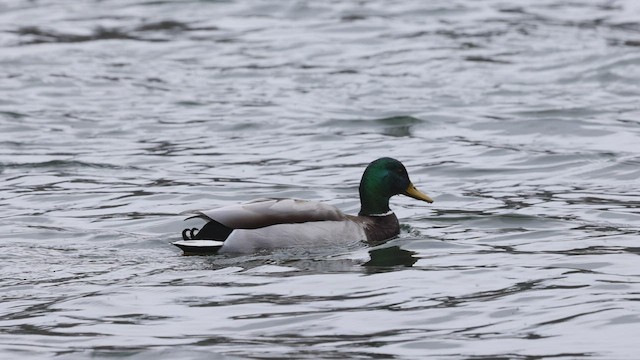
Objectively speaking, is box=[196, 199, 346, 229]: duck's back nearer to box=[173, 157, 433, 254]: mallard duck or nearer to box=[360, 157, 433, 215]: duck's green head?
box=[173, 157, 433, 254]: mallard duck

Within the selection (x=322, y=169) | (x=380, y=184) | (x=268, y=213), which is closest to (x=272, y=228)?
(x=268, y=213)

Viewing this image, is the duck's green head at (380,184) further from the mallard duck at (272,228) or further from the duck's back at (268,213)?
the duck's back at (268,213)

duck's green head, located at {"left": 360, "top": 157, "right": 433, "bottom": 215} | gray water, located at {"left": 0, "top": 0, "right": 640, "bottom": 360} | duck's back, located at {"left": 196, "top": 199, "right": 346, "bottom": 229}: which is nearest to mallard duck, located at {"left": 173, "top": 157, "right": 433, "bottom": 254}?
duck's back, located at {"left": 196, "top": 199, "right": 346, "bottom": 229}

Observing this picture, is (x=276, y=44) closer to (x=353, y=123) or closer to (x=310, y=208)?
(x=353, y=123)

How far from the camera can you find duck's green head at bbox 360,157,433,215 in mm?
11961

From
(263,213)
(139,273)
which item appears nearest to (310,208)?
(263,213)

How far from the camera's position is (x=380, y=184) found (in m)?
12.0

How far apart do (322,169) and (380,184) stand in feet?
9.45

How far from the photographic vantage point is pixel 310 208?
11281 millimetres

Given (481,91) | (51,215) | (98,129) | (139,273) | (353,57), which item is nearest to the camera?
(139,273)

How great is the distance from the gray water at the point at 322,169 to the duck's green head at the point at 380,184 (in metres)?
0.33

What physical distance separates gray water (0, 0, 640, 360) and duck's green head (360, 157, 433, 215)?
33cm

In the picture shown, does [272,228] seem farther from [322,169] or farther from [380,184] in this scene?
[322,169]

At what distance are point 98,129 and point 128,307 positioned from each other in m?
7.99
